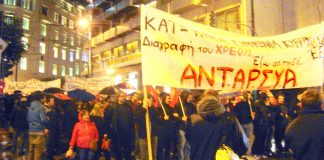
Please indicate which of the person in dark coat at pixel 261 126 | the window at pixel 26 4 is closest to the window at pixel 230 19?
the person in dark coat at pixel 261 126

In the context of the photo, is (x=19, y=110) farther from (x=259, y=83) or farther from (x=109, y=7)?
(x=109, y=7)

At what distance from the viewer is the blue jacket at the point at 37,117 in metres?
10.1

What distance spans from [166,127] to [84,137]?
2.55 meters

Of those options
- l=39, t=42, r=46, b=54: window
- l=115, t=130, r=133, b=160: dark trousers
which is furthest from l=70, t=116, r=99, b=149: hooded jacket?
l=39, t=42, r=46, b=54: window

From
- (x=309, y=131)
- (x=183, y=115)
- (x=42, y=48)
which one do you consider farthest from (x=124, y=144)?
(x=42, y=48)

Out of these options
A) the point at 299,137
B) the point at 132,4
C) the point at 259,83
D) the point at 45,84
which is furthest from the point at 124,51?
the point at 299,137

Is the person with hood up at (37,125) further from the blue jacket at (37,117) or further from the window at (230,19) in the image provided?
the window at (230,19)

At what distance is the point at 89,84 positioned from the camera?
18.4m

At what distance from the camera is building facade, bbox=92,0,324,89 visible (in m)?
20.6

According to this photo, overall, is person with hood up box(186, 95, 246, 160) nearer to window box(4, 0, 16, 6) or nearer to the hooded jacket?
the hooded jacket

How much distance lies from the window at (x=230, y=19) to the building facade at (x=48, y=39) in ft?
118

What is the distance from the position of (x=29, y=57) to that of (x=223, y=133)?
2334 inches

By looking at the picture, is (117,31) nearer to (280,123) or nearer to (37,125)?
(280,123)

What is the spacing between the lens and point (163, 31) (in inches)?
236
